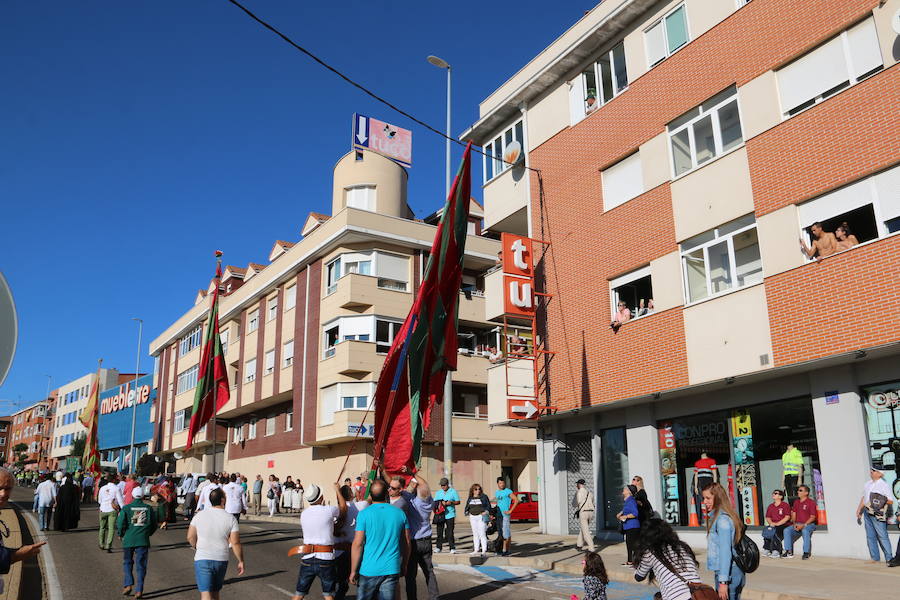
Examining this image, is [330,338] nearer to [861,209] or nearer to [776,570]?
[776,570]

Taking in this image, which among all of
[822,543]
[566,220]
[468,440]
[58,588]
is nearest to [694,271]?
[566,220]

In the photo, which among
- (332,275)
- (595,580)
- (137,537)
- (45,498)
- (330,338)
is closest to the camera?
(595,580)

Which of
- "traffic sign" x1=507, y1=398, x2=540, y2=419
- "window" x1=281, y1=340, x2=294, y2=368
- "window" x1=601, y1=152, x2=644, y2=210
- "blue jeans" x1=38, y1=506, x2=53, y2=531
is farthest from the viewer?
"window" x1=281, y1=340, x2=294, y2=368

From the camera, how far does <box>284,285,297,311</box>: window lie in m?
39.2

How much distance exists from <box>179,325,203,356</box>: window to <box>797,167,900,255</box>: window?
48.1 m

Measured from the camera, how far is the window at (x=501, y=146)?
22.8m

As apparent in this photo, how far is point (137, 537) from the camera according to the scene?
10820mm

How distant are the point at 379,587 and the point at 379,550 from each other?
36 centimetres

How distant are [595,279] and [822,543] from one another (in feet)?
26.1

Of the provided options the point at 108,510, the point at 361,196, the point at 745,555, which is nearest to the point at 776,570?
the point at 745,555

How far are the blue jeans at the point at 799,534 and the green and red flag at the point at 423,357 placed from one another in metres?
6.93

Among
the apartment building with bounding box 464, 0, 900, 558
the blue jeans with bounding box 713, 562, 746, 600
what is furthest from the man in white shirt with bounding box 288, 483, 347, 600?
the apartment building with bounding box 464, 0, 900, 558

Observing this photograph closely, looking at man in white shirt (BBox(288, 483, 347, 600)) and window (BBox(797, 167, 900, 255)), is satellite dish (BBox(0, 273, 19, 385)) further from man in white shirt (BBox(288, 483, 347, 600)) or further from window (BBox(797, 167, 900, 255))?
window (BBox(797, 167, 900, 255))

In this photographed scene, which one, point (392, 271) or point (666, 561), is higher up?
point (392, 271)
